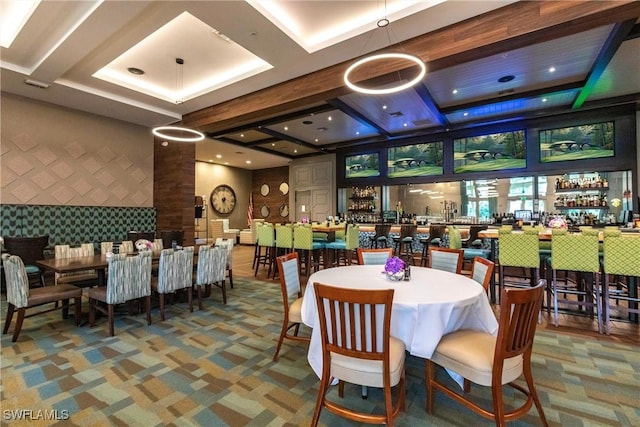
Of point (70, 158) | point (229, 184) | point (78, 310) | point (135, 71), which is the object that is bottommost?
point (78, 310)

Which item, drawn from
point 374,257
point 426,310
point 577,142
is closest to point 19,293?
point 374,257

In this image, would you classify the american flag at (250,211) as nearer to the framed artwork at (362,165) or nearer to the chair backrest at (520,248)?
the framed artwork at (362,165)

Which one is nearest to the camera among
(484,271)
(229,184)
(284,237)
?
(484,271)

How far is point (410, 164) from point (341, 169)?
94.1 inches

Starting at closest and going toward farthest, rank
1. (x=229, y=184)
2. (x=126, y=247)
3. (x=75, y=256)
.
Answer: (x=75, y=256)
(x=126, y=247)
(x=229, y=184)

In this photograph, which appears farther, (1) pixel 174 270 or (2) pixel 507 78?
(2) pixel 507 78

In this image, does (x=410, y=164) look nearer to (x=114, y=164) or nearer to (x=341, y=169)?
(x=341, y=169)

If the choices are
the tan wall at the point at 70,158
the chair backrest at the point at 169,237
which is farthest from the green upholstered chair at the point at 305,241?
the tan wall at the point at 70,158

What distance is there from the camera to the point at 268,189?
46.1 feet

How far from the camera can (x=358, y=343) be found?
5.70ft

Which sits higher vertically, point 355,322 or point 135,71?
point 135,71

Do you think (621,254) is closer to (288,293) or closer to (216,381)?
(288,293)

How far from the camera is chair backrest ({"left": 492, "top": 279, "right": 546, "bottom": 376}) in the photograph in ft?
5.32

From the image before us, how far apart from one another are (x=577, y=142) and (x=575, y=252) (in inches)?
190
